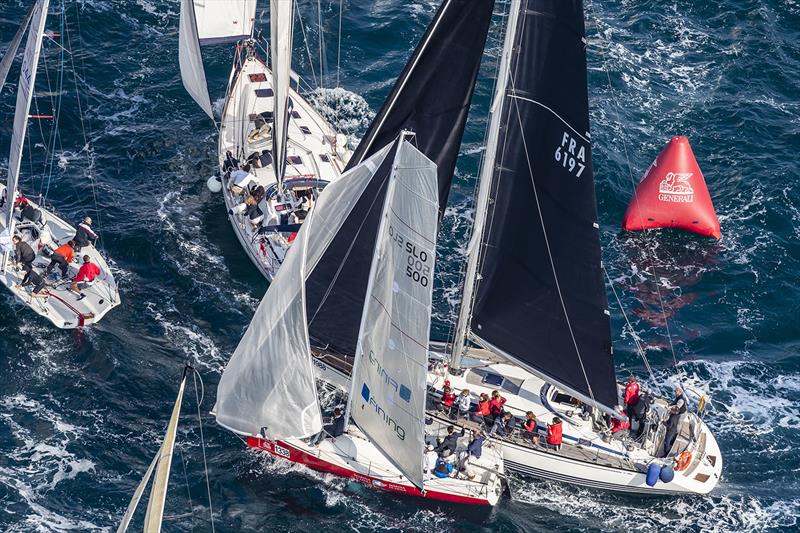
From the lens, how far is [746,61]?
60062 mm

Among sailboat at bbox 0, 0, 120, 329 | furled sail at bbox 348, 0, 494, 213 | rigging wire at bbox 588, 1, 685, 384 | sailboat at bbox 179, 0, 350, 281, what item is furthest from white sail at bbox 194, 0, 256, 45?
furled sail at bbox 348, 0, 494, 213

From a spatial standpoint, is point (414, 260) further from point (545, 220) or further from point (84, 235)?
point (84, 235)

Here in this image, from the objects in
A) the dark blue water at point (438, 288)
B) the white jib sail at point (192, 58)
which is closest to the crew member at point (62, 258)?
the dark blue water at point (438, 288)

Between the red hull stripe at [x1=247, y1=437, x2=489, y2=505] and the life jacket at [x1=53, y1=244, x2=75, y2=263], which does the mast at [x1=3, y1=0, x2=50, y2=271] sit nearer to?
the life jacket at [x1=53, y1=244, x2=75, y2=263]

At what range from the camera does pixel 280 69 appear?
46.8m

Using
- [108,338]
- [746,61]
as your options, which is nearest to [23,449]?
[108,338]

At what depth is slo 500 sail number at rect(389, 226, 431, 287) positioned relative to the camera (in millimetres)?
34469

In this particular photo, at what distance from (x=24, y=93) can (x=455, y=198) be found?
18671 millimetres

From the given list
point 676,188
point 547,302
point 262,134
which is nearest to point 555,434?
point 547,302

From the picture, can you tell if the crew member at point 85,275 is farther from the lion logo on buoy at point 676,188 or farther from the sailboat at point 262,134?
the lion logo on buoy at point 676,188

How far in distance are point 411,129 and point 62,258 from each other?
1540 centimetres

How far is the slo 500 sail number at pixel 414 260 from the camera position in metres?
34.5

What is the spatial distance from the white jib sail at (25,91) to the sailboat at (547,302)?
13434mm

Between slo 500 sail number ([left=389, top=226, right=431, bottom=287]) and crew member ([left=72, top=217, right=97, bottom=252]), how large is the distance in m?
16.6
